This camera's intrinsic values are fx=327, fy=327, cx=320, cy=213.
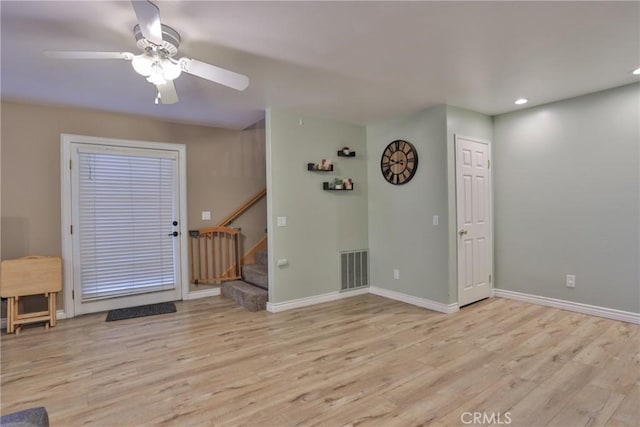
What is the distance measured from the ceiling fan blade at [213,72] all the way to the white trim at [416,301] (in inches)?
123

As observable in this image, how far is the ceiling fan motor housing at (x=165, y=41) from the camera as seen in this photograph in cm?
195

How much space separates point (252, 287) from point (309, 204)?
1.34 m

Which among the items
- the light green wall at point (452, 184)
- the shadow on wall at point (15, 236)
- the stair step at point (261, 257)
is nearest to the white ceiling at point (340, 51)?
the light green wall at point (452, 184)

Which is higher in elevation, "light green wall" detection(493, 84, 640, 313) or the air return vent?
"light green wall" detection(493, 84, 640, 313)

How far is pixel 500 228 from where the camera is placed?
4238mm

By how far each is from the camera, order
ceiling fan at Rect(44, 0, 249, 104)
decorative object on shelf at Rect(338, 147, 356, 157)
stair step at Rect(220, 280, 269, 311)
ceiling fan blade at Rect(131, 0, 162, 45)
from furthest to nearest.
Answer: decorative object on shelf at Rect(338, 147, 356, 157)
stair step at Rect(220, 280, 269, 311)
ceiling fan at Rect(44, 0, 249, 104)
ceiling fan blade at Rect(131, 0, 162, 45)

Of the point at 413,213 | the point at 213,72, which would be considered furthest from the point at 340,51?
the point at 413,213

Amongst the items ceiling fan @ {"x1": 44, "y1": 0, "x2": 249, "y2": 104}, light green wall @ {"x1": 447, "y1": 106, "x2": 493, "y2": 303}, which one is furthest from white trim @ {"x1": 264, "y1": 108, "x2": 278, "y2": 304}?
light green wall @ {"x1": 447, "y1": 106, "x2": 493, "y2": 303}

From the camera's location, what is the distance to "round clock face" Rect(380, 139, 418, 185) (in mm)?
4086

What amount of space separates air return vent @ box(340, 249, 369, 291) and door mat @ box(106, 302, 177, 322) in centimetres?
218

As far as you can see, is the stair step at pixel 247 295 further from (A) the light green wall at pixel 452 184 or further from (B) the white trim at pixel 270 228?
(A) the light green wall at pixel 452 184

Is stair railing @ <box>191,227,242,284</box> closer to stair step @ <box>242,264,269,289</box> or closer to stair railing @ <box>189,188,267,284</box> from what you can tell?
stair railing @ <box>189,188,267,284</box>

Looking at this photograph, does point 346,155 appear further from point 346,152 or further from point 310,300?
point 310,300

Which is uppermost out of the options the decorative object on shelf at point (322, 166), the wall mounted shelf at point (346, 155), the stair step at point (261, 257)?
the wall mounted shelf at point (346, 155)
